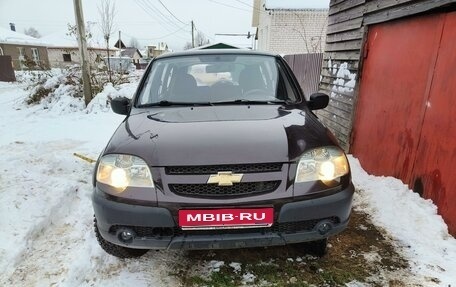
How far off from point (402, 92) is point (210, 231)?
3.09 meters

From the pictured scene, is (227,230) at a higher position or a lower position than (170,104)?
lower

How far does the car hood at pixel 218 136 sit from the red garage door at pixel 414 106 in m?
1.42

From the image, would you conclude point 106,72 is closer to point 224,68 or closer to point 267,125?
point 224,68

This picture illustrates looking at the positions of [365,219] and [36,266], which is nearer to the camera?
[36,266]

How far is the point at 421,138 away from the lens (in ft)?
11.4

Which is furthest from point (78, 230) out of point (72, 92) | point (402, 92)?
point (72, 92)

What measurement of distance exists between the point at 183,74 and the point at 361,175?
278 centimetres

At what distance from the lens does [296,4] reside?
1719cm

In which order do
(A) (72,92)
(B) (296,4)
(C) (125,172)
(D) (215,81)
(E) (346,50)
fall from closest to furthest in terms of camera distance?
(C) (125,172), (D) (215,81), (E) (346,50), (A) (72,92), (B) (296,4)

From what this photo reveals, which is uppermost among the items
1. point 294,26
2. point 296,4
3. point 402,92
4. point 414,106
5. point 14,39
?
point 296,4

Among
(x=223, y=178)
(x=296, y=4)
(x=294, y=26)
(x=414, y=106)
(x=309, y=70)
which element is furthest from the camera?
(x=294, y=26)

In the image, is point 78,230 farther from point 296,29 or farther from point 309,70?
point 296,29

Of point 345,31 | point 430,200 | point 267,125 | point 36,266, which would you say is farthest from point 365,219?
point 345,31

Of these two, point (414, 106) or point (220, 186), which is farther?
point (414, 106)
